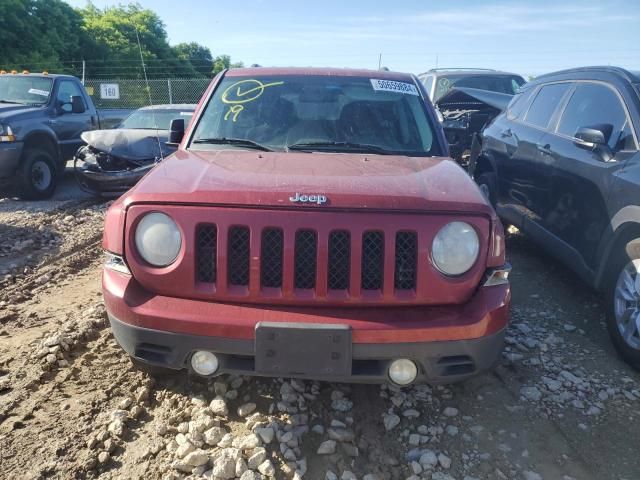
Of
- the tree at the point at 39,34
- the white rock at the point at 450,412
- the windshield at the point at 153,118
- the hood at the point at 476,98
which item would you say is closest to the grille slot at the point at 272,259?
the white rock at the point at 450,412

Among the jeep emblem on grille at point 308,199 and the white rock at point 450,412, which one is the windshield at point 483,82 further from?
the jeep emblem on grille at point 308,199

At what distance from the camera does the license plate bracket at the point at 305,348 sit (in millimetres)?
2248

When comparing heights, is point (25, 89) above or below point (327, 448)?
above

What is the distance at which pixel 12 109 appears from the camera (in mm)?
7781

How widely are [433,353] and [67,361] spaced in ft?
7.26

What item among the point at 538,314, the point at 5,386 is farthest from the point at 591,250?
the point at 5,386

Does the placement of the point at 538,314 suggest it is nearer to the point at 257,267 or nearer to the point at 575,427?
the point at 575,427

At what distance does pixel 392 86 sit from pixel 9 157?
5939 mm

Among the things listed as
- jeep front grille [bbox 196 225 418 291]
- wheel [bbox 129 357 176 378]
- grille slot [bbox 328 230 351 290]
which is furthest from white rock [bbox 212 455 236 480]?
grille slot [bbox 328 230 351 290]

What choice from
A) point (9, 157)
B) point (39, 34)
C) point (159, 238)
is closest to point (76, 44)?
point (39, 34)

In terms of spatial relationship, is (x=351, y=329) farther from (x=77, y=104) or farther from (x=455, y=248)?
(x=77, y=104)

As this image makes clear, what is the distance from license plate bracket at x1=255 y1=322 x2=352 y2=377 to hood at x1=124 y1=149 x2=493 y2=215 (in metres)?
0.53

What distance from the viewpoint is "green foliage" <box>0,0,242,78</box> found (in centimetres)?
2375

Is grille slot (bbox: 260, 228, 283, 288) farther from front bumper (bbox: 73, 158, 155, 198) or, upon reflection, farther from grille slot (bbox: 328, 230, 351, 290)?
front bumper (bbox: 73, 158, 155, 198)
